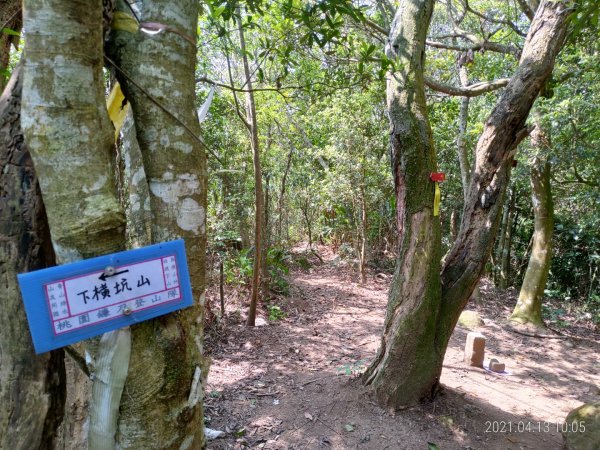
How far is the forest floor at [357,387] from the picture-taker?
281cm

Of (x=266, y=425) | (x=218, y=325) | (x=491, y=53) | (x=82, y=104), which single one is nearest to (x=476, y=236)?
(x=266, y=425)

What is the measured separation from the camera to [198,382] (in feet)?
3.40

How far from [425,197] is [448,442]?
177 centimetres

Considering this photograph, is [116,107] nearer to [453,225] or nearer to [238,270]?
[238,270]

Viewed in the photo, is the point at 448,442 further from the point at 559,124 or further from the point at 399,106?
the point at 559,124

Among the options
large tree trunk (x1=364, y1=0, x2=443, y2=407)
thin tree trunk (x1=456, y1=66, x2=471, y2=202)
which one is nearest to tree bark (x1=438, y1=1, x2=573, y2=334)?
large tree trunk (x1=364, y1=0, x2=443, y2=407)

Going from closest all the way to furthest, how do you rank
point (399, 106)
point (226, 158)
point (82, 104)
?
point (82, 104) → point (399, 106) → point (226, 158)

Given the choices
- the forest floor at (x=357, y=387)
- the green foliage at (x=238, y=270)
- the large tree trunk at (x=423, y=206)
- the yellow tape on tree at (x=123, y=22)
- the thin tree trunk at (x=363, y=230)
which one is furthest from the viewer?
the thin tree trunk at (x=363, y=230)

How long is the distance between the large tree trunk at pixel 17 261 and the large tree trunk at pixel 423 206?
2461 mm

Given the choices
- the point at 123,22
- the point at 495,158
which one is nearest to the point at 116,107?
the point at 123,22

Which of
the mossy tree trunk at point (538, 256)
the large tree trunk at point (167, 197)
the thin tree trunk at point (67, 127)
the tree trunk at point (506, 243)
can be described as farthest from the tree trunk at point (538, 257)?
the thin tree trunk at point (67, 127)

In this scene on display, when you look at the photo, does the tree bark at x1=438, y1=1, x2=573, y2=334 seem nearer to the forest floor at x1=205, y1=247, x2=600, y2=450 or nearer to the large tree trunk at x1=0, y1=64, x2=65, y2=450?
the forest floor at x1=205, y1=247, x2=600, y2=450

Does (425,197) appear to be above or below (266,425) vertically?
above

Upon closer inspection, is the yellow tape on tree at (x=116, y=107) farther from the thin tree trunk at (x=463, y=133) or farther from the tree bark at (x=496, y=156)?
the thin tree trunk at (x=463, y=133)
